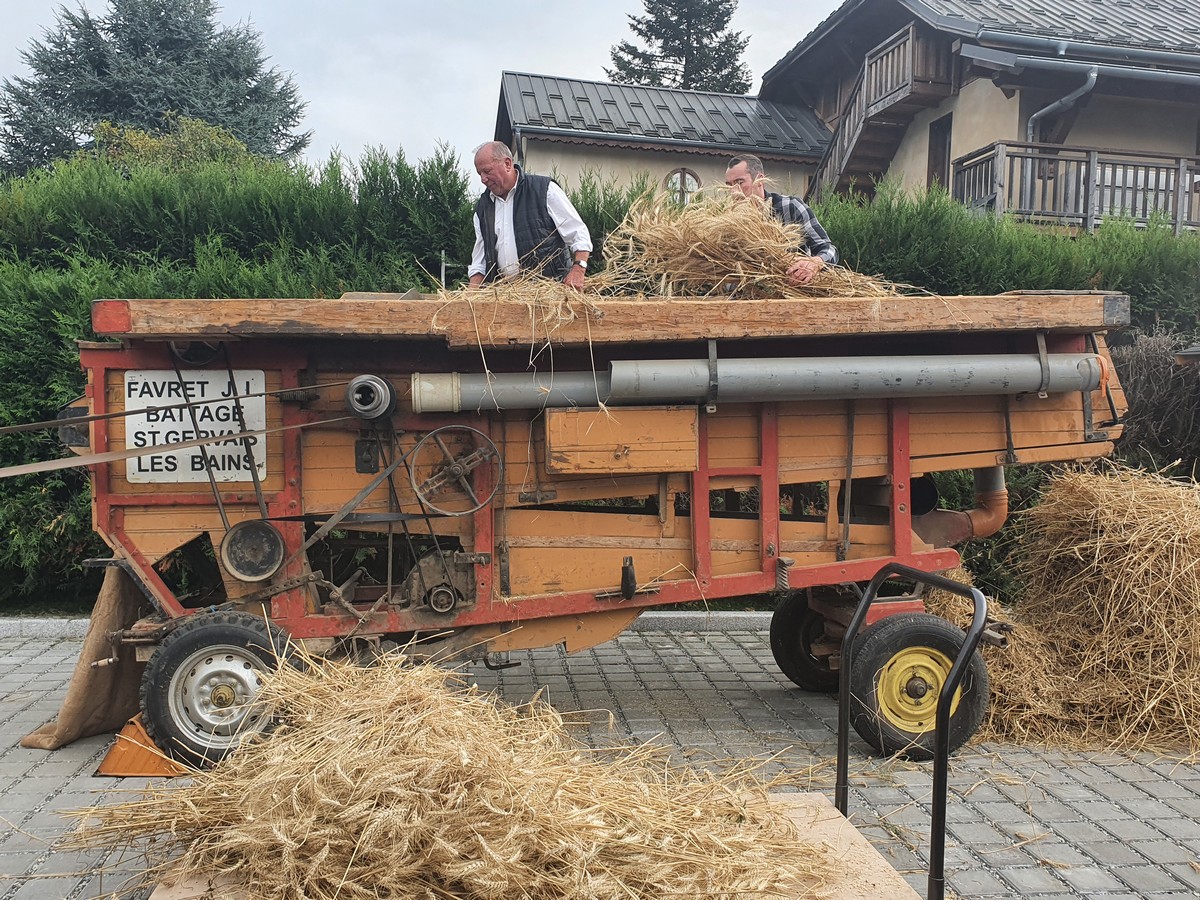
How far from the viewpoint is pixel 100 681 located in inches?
173

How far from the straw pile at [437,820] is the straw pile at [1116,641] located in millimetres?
2266

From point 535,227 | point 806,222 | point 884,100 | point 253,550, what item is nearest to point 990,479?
point 806,222

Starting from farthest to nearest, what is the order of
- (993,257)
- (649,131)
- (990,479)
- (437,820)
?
(649,131)
(993,257)
(990,479)
(437,820)

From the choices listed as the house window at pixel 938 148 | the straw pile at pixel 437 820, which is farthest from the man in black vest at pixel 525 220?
the house window at pixel 938 148

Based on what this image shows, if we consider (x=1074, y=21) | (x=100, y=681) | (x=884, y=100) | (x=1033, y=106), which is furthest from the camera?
(x=884, y=100)

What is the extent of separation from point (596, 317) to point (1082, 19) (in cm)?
1509

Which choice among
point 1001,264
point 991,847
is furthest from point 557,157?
point 991,847

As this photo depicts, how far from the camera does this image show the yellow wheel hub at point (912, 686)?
14.0 ft

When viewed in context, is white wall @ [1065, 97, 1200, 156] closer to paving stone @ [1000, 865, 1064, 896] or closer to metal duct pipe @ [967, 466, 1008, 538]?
metal duct pipe @ [967, 466, 1008, 538]

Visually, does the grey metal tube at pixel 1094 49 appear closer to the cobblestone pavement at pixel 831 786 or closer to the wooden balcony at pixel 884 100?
the wooden balcony at pixel 884 100

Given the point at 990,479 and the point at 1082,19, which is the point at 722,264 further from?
the point at 1082,19

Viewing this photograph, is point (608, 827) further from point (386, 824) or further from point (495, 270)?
point (495, 270)

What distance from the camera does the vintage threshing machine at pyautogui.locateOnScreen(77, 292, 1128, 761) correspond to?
3.96 m

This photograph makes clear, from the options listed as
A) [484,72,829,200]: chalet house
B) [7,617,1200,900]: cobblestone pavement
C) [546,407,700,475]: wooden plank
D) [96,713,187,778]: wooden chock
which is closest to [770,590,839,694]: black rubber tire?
[7,617,1200,900]: cobblestone pavement
